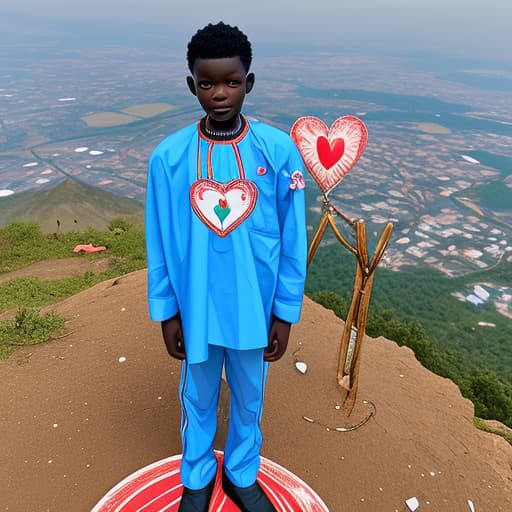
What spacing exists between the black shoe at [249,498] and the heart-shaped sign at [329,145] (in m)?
1.90

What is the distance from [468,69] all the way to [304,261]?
6642 inches

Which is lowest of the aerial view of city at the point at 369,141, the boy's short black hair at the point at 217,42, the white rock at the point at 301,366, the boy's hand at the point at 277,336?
the aerial view of city at the point at 369,141

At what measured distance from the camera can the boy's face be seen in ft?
5.79

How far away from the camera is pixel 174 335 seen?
2172 millimetres

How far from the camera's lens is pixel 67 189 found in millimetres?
31172

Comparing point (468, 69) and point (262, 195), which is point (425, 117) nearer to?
point (262, 195)

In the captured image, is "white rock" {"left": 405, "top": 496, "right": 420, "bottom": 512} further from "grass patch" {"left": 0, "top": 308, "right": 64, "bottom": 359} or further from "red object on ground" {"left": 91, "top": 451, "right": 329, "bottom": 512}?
"grass patch" {"left": 0, "top": 308, "right": 64, "bottom": 359}

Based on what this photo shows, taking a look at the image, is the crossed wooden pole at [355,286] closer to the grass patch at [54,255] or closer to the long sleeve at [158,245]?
the long sleeve at [158,245]

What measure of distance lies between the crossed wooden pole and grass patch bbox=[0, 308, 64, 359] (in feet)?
9.85

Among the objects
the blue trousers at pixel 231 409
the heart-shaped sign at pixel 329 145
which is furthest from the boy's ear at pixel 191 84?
the blue trousers at pixel 231 409

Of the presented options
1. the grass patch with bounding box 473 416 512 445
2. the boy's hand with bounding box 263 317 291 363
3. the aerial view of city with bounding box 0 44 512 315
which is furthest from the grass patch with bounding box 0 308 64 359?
the aerial view of city with bounding box 0 44 512 315

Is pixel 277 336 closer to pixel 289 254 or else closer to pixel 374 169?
pixel 289 254

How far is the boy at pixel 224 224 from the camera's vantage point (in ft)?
6.03

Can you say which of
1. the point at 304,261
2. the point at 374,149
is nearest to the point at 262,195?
Result: the point at 304,261
